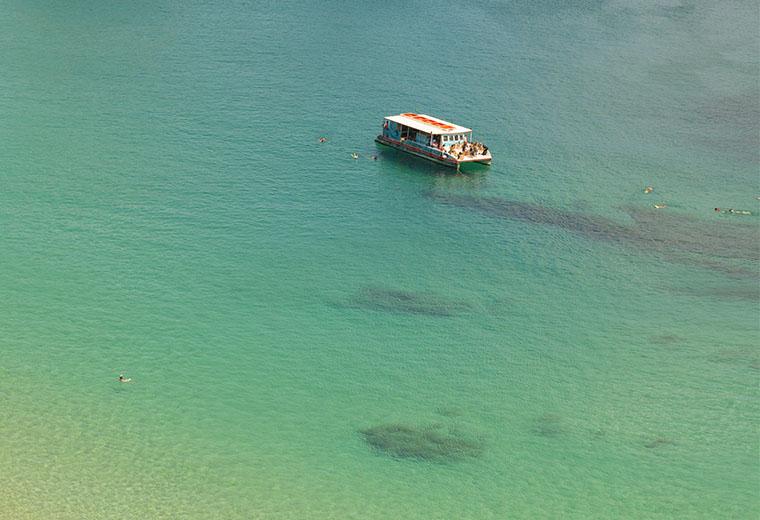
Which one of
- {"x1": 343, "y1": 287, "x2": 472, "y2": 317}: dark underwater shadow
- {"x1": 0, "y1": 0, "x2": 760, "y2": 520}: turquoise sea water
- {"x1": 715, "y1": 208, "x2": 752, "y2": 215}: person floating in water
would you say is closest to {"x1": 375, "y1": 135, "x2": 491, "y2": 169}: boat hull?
{"x1": 0, "y1": 0, "x2": 760, "y2": 520}: turquoise sea water

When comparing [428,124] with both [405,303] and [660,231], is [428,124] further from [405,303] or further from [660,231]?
[405,303]

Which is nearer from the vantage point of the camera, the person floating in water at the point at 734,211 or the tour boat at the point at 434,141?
the person floating in water at the point at 734,211

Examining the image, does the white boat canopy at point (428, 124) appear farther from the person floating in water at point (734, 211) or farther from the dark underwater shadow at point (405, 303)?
the dark underwater shadow at point (405, 303)

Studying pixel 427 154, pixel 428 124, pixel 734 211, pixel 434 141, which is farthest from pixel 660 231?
pixel 428 124

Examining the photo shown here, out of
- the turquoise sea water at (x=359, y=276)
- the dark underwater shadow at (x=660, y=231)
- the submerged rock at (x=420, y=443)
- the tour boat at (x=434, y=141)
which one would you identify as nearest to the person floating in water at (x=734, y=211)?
the turquoise sea water at (x=359, y=276)

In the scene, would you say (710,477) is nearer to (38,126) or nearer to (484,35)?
(38,126)

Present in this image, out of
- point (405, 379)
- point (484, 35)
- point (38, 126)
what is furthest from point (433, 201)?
point (484, 35)

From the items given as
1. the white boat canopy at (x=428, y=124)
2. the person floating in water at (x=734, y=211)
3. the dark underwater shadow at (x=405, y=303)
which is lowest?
the dark underwater shadow at (x=405, y=303)

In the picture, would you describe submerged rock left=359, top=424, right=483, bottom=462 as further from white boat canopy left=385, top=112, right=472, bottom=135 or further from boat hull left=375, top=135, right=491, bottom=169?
white boat canopy left=385, top=112, right=472, bottom=135
